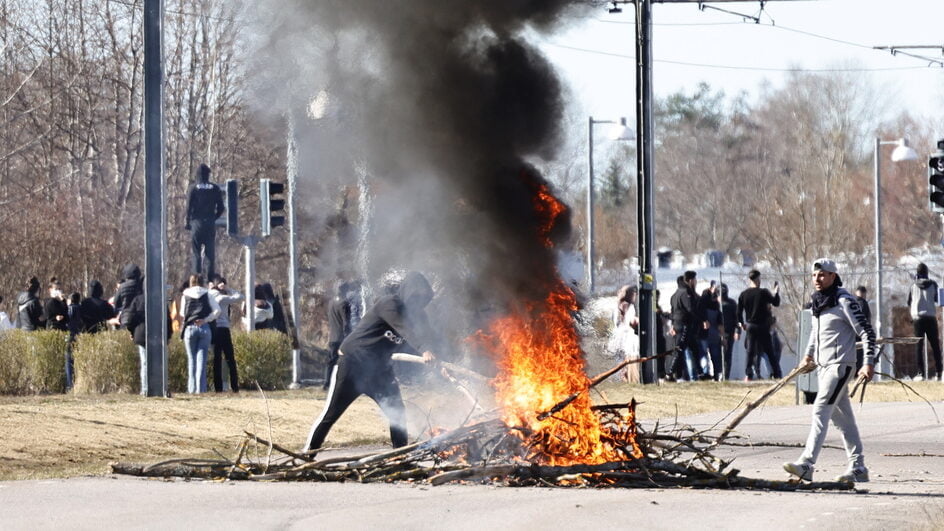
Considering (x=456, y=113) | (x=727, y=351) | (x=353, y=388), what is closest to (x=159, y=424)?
(x=353, y=388)

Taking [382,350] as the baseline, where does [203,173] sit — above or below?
above

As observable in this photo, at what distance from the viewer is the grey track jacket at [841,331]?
11.2m

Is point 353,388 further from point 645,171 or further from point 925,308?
point 925,308

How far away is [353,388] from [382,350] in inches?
14.1

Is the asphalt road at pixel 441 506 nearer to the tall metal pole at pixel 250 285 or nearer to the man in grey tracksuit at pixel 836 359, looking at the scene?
the man in grey tracksuit at pixel 836 359

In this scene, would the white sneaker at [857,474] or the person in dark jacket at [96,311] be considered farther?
the person in dark jacket at [96,311]

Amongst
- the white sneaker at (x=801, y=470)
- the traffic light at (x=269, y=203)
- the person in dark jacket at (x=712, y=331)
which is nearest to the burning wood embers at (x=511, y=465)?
the white sneaker at (x=801, y=470)

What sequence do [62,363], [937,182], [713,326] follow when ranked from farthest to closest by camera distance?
1. [713,326]
2. [937,182]
3. [62,363]

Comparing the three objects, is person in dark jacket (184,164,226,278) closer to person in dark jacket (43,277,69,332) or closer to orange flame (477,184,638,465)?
person in dark jacket (43,277,69,332)

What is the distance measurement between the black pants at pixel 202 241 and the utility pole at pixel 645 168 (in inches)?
254

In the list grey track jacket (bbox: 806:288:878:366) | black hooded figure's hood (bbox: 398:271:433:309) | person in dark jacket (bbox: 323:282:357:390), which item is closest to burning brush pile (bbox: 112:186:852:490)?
black hooded figure's hood (bbox: 398:271:433:309)

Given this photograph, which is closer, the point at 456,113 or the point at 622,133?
the point at 456,113

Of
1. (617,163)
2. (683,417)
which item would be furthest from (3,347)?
(617,163)

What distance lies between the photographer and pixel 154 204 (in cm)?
1805
